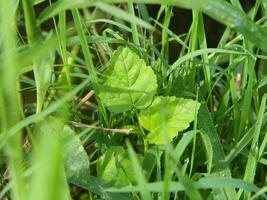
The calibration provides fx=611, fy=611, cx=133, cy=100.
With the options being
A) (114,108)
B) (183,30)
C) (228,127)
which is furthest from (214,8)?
(183,30)

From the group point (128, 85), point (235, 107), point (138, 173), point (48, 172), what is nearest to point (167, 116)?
point (128, 85)

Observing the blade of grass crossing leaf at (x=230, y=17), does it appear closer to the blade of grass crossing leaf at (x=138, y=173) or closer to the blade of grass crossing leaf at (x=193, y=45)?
the blade of grass crossing leaf at (x=193, y=45)

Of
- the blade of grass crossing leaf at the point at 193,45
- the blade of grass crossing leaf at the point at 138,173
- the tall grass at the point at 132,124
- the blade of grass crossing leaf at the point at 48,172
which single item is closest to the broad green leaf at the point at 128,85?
the tall grass at the point at 132,124

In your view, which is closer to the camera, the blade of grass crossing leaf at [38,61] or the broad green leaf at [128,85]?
the blade of grass crossing leaf at [38,61]

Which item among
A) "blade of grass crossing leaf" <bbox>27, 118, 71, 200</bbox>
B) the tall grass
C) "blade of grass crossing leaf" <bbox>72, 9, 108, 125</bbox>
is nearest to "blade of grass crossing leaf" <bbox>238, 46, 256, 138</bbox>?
the tall grass

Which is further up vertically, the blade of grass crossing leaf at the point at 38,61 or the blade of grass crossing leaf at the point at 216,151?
the blade of grass crossing leaf at the point at 38,61

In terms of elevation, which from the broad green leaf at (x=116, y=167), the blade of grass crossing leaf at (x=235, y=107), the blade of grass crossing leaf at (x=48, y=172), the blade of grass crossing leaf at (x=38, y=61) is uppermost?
the blade of grass crossing leaf at (x=38, y=61)
